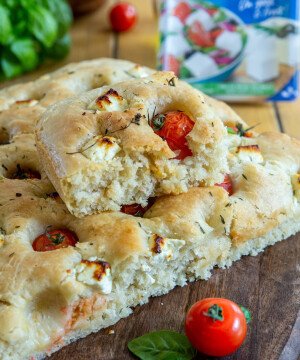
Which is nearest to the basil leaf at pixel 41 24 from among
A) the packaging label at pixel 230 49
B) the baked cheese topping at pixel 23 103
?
the packaging label at pixel 230 49

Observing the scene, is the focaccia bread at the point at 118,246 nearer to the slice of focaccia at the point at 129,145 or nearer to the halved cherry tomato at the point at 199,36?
the slice of focaccia at the point at 129,145

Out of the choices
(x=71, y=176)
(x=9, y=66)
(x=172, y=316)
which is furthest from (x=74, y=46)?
(x=172, y=316)

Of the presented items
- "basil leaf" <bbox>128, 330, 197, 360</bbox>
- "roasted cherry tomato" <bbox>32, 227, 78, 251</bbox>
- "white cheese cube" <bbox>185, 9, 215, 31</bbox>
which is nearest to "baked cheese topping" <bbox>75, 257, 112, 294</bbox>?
"roasted cherry tomato" <bbox>32, 227, 78, 251</bbox>

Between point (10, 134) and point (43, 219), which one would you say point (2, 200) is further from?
point (10, 134)

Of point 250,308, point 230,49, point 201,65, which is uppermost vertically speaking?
point 230,49

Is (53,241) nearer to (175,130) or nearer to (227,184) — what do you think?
(175,130)

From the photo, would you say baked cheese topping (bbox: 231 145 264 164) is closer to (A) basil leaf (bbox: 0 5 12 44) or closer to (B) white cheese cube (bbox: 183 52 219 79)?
(B) white cheese cube (bbox: 183 52 219 79)

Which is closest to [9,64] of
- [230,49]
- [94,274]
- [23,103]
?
[23,103]
